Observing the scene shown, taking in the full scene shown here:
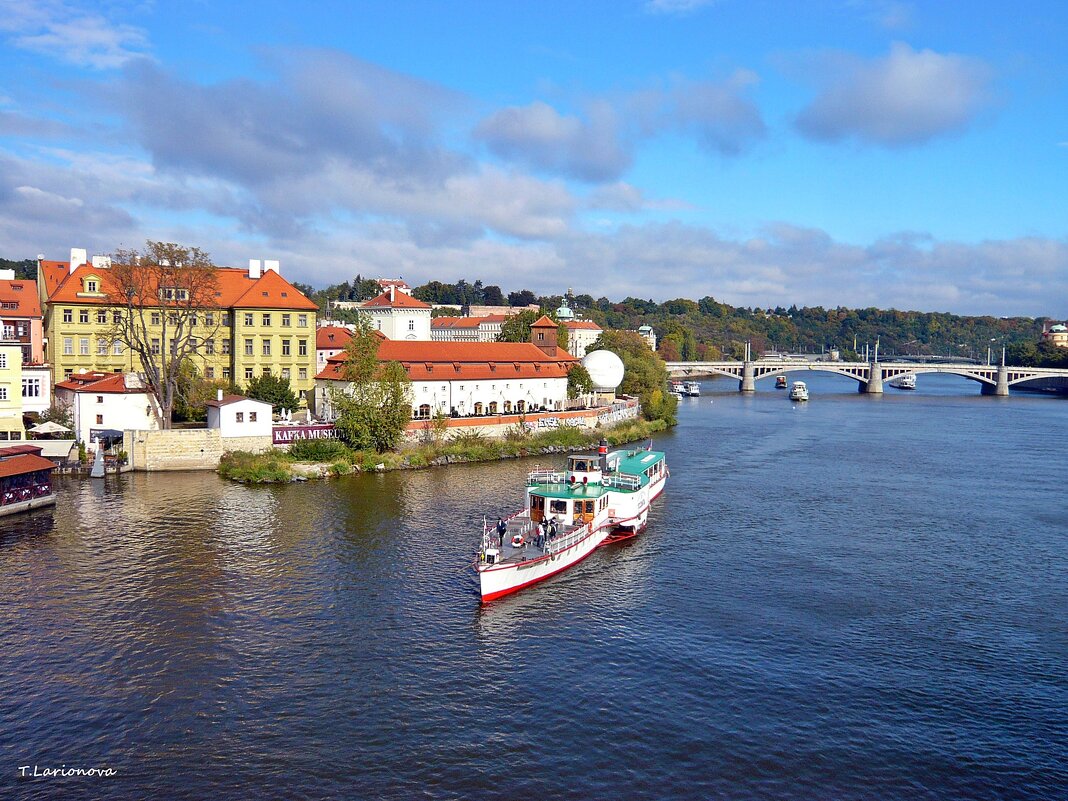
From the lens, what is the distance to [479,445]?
5794cm

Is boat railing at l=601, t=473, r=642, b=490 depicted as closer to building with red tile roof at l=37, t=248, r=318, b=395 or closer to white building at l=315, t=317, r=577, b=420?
white building at l=315, t=317, r=577, b=420

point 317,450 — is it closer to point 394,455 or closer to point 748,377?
point 394,455

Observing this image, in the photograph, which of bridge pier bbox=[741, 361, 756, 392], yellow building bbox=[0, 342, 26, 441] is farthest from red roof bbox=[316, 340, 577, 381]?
bridge pier bbox=[741, 361, 756, 392]

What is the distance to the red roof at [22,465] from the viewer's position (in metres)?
37.5

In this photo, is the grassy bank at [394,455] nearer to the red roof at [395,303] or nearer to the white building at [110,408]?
the white building at [110,408]

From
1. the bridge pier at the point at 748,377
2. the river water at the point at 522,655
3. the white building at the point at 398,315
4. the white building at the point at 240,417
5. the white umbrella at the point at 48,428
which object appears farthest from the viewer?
the bridge pier at the point at 748,377

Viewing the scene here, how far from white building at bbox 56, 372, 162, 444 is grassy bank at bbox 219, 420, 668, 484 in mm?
7134

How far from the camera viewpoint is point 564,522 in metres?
34.7

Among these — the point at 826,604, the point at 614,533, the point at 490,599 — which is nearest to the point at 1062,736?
the point at 826,604

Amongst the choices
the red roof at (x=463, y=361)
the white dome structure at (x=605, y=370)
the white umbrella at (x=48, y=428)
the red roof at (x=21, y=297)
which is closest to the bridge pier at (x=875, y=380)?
the white dome structure at (x=605, y=370)

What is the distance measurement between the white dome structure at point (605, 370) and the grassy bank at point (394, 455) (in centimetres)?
1267

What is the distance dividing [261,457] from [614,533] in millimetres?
23120

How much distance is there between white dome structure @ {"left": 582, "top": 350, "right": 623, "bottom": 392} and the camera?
79688 millimetres

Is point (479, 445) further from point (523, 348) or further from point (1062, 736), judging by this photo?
point (1062, 736)
